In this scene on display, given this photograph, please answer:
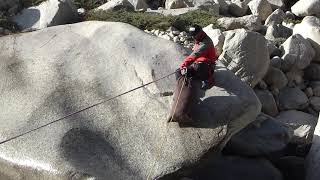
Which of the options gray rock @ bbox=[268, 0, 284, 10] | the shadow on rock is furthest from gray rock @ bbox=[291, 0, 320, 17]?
the shadow on rock

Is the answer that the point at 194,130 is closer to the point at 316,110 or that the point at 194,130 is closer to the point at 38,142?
the point at 38,142

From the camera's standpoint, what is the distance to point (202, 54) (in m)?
10.1

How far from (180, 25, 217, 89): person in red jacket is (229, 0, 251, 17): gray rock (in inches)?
337

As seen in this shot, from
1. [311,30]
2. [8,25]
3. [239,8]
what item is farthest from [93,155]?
[239,8]

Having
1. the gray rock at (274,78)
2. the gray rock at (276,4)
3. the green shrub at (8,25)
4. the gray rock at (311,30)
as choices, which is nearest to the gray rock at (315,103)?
the gray rock at (274,78)

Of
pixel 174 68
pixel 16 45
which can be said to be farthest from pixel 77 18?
pixel 174 68

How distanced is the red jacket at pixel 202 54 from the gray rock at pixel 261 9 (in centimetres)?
789

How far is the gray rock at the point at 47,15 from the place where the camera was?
1552 centimetres

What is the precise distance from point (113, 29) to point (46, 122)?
2672mm

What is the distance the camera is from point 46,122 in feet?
32.5

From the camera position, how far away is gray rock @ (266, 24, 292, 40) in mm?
16031

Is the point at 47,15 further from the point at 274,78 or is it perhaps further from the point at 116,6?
the point at 274,78

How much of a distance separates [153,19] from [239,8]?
11.8 feet

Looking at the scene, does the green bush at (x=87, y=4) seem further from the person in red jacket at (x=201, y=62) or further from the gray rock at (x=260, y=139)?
the person in red jacket at (x=201, y=62)
